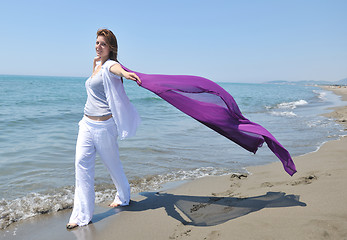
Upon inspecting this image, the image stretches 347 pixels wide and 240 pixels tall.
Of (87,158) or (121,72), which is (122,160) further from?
(121,72)

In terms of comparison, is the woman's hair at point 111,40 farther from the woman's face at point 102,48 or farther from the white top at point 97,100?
the white top at point 97,100

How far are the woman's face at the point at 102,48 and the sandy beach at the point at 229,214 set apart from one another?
198 centimetres

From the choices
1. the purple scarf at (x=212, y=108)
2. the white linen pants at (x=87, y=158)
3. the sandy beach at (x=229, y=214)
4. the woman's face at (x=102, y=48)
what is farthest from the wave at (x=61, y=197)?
→ the woman's face at (x=102, y=48)

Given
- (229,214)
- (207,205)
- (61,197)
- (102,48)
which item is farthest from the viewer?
(61,197)

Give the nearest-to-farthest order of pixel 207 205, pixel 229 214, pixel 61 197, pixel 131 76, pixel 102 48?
pixel 131 76
pixel 229 214
pixel 102 48
pixel 207 205
pixel 61 197

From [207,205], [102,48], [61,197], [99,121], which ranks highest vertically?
[102,48]

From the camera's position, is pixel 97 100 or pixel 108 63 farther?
pixel 97 100

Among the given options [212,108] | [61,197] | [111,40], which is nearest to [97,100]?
[111,40]

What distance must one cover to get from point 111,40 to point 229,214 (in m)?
2.42

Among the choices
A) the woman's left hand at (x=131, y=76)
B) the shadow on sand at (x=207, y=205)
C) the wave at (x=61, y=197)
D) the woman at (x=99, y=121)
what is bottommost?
the wave at (x=61, y=197)

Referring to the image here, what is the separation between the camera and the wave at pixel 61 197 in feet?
11.4

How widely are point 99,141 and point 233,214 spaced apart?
176 centimetres

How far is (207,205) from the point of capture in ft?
11.5

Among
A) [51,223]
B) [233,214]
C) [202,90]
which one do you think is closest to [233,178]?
[233,214]
